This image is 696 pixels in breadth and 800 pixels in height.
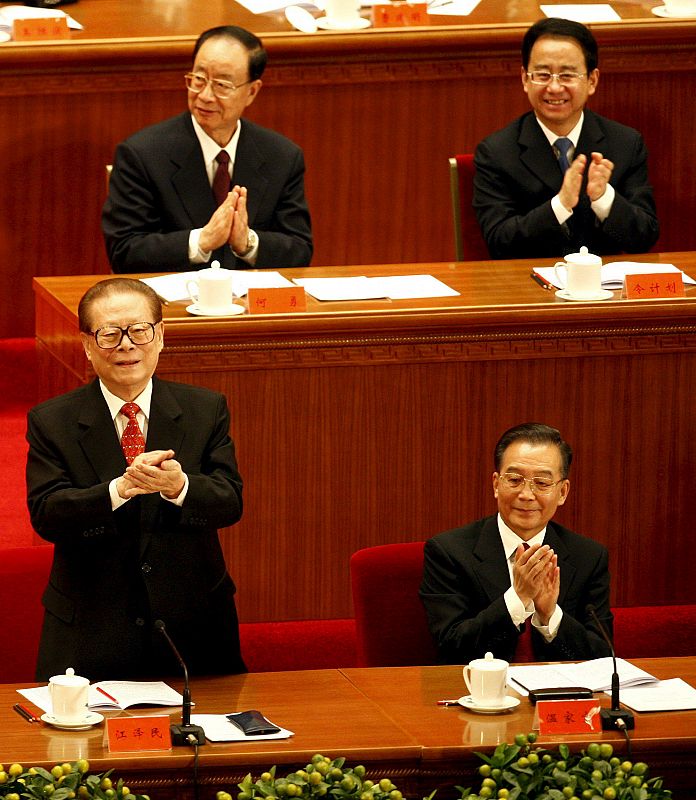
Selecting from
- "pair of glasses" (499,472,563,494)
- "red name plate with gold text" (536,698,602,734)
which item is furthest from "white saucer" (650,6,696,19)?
"red name plate with gold text" (536,698,602,734)

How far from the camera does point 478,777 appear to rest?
296cm

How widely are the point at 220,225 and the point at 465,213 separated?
0.88 meters

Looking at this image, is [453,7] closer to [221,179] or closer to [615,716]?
[221,179]

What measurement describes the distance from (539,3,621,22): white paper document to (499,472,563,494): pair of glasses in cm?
247

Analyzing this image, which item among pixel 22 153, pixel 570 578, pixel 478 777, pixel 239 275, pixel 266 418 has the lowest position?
pixel 478 777

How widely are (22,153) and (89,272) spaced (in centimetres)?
41

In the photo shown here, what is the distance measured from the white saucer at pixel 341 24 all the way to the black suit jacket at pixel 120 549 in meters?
2.55

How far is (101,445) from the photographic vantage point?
3414mm

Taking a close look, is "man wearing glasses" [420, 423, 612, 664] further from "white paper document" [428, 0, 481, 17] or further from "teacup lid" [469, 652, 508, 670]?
"white paper document" [428, 0, 481, 17]

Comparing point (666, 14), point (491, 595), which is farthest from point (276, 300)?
point (666, 14)

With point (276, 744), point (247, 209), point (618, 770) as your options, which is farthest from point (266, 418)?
point (618, 770)

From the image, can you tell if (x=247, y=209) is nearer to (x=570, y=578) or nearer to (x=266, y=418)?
(x=266, y=418)

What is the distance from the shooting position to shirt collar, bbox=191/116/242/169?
4.92 m

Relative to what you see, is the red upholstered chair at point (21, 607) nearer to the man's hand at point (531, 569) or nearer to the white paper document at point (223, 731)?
the white paper document at point (223, 731)
